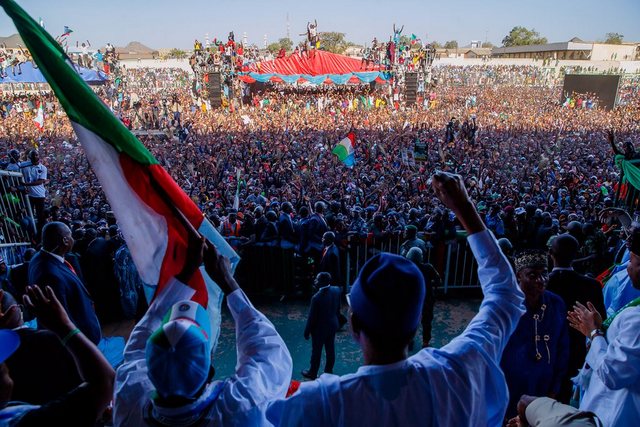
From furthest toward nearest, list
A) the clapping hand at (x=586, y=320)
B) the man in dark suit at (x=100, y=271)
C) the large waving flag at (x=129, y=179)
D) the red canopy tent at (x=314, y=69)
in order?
the red canopy tent at (x=314, y=69)
the man in dark suit at (x=100, y=271)
the clapping hand at (x=586, y=320)
the large waving flag at (x=129, y=179)

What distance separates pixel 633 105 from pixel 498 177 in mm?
21632

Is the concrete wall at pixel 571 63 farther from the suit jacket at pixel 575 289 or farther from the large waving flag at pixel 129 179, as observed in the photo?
the large waving flag at pixel 129 179

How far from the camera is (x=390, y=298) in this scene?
4.02 ft

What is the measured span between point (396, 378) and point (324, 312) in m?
2.98

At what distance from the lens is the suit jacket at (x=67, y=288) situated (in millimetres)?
3016

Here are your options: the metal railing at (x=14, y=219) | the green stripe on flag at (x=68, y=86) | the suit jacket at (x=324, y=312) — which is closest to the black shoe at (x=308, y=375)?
the suit jacket at (x=324, y=312)

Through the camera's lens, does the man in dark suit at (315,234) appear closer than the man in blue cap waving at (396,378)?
No

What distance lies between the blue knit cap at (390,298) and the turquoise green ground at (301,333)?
3.39m

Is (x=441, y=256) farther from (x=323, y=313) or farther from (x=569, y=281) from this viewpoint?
(x=569, y=281)

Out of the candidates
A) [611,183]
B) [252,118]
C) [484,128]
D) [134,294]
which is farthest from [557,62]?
[134,294]

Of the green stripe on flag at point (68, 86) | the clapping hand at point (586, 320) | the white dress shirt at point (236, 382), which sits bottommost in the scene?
the clapping hand at point (586, 320)

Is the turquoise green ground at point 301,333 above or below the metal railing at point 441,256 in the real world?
below

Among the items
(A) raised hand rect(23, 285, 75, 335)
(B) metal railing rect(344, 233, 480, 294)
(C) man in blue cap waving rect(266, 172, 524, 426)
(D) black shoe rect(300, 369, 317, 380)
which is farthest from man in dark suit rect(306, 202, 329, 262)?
(C) man in blue cap waving rect(266, 172, 524, 426)

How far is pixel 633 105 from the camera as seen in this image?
26.7 m
